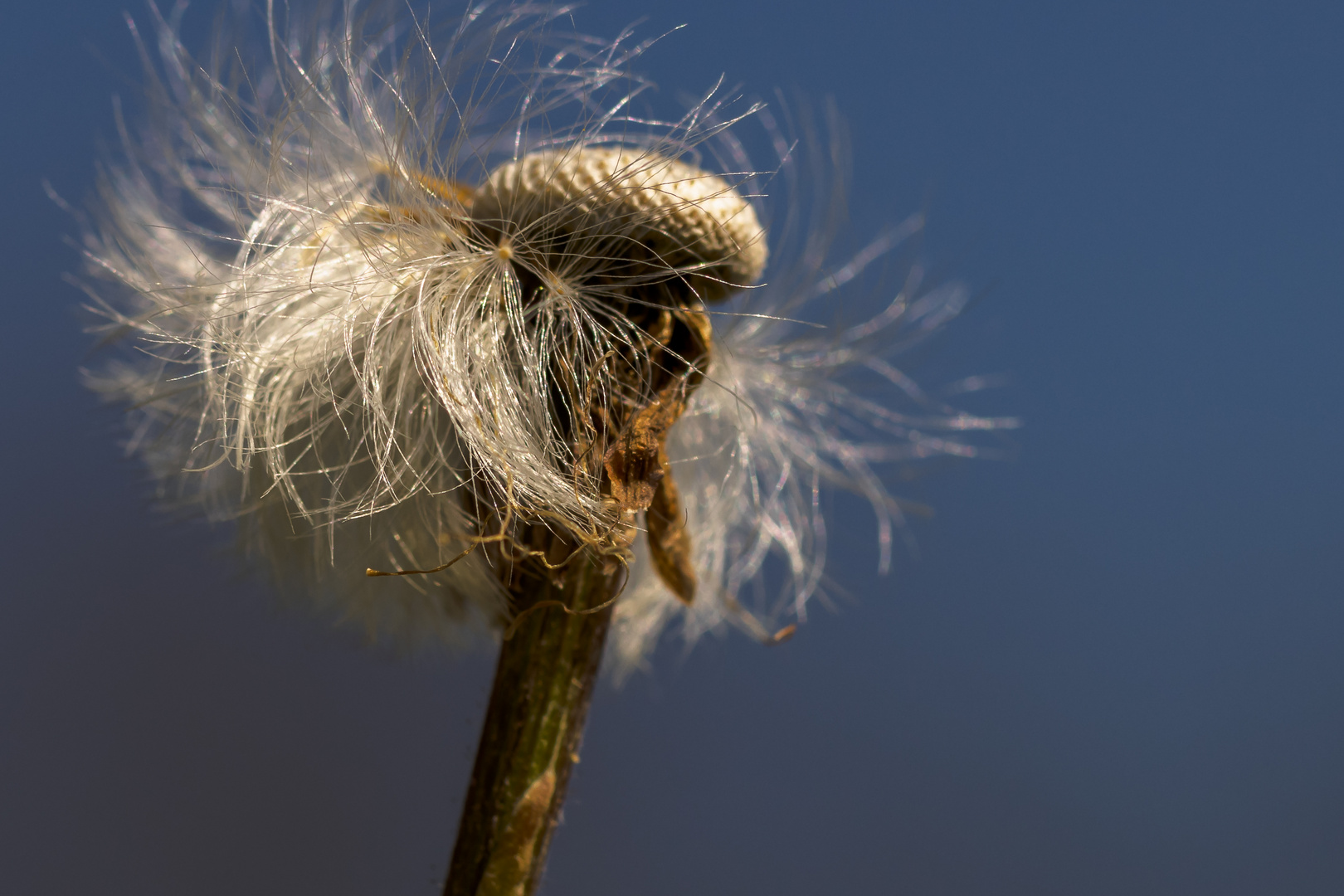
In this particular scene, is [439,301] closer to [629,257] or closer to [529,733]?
[629,257]

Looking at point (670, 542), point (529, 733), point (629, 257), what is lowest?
point (529, 733)

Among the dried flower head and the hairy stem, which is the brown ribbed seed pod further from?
the hairy stem

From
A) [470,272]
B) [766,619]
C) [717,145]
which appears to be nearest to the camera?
[470,272]

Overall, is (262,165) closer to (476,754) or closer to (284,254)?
(284,254)

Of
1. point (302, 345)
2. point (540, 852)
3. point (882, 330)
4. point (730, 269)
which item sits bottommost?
point (540, 852)

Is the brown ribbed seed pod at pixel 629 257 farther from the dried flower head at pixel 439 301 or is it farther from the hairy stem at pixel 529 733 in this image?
the hairy stem at pixel 529 733

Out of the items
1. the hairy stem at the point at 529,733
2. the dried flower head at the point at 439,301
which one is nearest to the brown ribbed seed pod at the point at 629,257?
the dried flower head at the point at 439,301

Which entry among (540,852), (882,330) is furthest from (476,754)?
(882,330)

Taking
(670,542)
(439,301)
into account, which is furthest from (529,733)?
(439,301)
